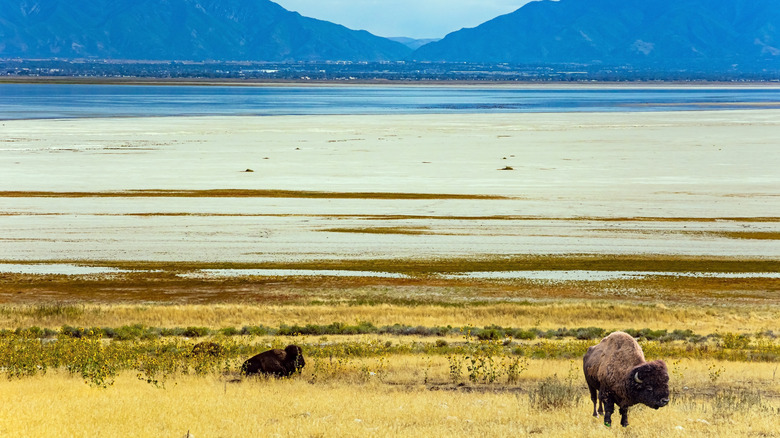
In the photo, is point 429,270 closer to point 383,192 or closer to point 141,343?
point 141,343

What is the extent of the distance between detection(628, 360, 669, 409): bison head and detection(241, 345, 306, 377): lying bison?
7.47 m

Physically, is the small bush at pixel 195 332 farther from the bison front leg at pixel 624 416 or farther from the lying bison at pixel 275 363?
the bison front leg at pixel 624 416

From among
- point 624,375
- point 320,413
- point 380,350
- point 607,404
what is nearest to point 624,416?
point 607,404

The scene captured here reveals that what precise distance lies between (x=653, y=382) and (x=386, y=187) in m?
45.6

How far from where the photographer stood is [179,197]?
50.7 metres

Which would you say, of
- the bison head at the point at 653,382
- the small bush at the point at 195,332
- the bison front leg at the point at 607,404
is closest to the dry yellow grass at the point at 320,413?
the bison front leg at the point at 607,404

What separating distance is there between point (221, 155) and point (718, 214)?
40.5m

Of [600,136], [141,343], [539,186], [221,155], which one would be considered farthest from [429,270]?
[600,136]

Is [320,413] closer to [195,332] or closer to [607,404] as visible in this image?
[607,404]

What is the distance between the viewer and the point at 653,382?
10367 millimetres

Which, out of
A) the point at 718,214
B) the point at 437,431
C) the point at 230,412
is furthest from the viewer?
the point at 718,214

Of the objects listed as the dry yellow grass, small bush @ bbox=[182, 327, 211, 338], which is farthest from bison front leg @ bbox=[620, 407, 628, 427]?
small bush @ bbox=[182, 327, 211, 338]

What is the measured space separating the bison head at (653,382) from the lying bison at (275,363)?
7471 millimetres

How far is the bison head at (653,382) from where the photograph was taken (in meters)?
10.3
